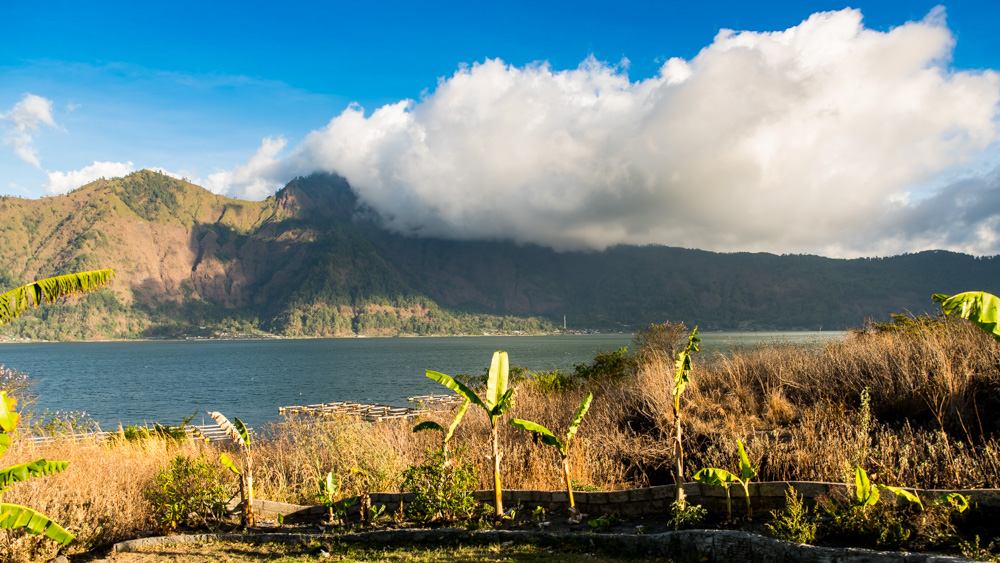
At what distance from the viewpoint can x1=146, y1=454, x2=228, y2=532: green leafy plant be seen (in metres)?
7.69

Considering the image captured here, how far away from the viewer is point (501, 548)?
613 cm

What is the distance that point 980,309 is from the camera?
4.32m

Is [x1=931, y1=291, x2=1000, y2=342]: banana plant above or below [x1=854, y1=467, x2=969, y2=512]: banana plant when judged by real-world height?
above

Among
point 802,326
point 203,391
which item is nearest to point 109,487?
point 203,391

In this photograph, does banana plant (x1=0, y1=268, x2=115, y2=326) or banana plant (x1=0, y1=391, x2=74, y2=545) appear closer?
banana plant (x1=0, y1=391, x2=74, y2=545)

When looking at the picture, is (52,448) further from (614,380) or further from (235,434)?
(614,380)

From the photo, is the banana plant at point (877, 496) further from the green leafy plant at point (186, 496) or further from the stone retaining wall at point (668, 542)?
the green leafy plant at point (186, 496)

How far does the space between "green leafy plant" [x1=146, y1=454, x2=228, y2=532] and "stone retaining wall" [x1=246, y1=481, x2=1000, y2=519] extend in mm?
606

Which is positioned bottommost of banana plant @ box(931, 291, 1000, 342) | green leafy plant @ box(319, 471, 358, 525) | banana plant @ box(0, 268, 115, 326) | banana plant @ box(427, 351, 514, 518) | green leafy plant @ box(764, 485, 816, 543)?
green leafy plant @ box(319, 471, 358, 525)

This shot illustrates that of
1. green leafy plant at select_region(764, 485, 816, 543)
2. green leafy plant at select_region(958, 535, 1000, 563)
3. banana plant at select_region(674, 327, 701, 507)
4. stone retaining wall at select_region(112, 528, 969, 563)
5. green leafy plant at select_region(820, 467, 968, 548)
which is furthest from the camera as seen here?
banana plant at select_region(674, 327, 701, 507)

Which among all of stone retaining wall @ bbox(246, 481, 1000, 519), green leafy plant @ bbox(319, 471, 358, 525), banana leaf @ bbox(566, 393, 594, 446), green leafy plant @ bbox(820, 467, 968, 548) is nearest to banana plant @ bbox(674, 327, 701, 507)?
stone retaining wall @ bbox(246, 481, 1000, 519)

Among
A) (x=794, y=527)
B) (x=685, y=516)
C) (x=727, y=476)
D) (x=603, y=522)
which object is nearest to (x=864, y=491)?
(x=794, y=527)

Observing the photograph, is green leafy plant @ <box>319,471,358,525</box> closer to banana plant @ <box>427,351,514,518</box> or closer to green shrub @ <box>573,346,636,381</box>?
banana plant @ <box>427,351,514,518</box>

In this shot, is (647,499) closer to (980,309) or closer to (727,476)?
(727,476)
